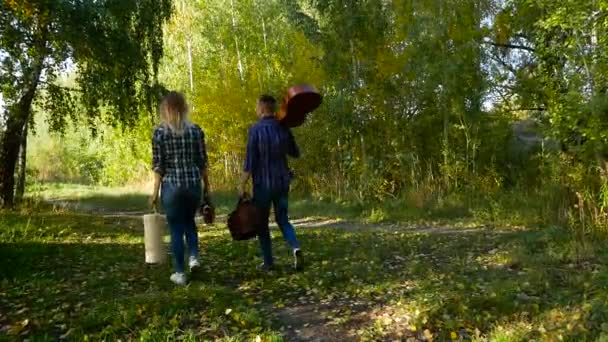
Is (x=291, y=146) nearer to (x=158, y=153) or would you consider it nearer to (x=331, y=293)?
(x=158, y=153)

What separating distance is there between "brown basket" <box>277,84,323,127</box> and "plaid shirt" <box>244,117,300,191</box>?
0.20 meters

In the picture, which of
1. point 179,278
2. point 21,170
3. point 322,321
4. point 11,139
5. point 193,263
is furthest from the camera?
point 21,170

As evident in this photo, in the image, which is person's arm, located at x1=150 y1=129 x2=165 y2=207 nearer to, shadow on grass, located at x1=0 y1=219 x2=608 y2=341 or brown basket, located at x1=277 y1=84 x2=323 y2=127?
shadow on grass, located at x1=0 y1=219 x2=608 y2=341

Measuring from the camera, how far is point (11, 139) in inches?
507


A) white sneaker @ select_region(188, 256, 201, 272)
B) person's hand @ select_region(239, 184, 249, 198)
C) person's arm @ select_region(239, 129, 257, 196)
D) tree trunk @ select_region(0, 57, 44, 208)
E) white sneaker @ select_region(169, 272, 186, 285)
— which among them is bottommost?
white sneaker @ select_region(169, 272, 186, 285)

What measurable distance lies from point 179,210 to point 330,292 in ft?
5.42

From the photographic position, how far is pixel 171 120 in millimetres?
5180

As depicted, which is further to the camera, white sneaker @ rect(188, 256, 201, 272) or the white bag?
the white bag

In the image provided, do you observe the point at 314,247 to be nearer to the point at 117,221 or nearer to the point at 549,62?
the point at 549,62

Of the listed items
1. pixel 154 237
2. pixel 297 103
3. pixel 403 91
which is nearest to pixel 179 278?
pixel 154 237

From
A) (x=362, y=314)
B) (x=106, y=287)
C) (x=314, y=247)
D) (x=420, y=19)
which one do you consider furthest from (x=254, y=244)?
(x=420, y=19)

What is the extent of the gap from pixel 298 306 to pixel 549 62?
749cm

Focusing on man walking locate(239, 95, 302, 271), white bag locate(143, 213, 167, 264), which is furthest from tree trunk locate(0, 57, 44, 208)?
man walking locate(239, 95, 302, 271)

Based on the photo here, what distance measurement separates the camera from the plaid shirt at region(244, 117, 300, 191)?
570cm
